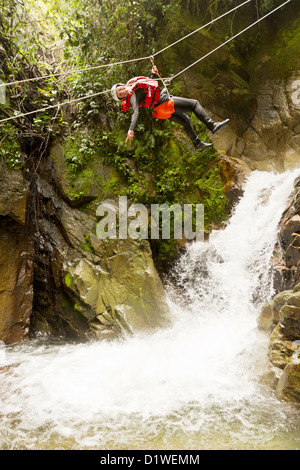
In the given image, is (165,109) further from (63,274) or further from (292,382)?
(292,382)

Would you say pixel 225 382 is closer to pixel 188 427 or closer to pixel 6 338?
pixel 188 427

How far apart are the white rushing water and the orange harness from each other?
120 inches

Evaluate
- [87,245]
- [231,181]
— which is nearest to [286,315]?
[87,245]

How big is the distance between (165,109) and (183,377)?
3.90 m

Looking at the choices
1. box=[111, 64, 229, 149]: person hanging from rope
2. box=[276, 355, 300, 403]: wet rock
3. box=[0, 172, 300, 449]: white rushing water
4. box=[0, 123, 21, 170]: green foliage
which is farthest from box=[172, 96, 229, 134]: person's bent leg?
box=[276, 355, 300, 403]: wet rock

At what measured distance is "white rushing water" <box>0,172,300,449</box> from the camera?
8.39 feet

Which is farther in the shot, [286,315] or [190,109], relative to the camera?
[190,109]

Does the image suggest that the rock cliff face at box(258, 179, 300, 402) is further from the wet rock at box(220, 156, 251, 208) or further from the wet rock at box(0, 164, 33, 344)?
the wet rock at box(0, 164, 33, 344)

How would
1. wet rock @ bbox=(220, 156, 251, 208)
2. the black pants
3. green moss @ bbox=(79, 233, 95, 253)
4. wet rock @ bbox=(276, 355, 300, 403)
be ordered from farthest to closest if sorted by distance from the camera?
wet rock @ bbox=(220, 156, 251, 208)
green moss @ bbox=(79, 233, 95, 253)
the black pants
wet rock @ bbox=(276, 355, 300, 403)

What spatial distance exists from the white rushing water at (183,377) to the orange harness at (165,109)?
305cm

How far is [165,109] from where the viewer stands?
4363 mm

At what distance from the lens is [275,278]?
4.69 meters
